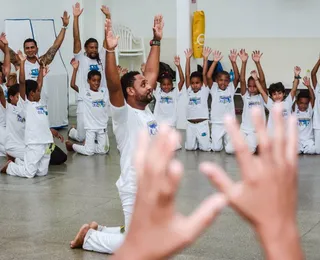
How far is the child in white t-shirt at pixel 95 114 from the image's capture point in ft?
34.4

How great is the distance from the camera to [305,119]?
34.3ft

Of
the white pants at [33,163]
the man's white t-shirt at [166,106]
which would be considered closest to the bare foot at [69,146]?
the man's white t-shirt at [166,106]

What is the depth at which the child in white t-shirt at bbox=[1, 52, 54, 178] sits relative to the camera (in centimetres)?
863

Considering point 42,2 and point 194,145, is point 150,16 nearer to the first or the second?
point 42,2

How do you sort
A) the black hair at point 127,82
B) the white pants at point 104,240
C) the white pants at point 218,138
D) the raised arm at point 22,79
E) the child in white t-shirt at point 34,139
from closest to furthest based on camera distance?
the black hair at point 127,82 → the white pants at point 104,240 → the raised arm at point 22,79 → the child in white t-shirt at point 34,139 → the white pants at point 218,138

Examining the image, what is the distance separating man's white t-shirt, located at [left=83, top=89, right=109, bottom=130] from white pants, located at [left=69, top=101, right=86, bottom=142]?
41cm

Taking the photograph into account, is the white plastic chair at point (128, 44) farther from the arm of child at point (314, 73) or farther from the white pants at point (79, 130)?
the arm of child at point (314, 73)

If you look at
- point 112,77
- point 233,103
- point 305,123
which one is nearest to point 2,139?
point 233,103

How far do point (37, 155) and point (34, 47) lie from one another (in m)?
2.63

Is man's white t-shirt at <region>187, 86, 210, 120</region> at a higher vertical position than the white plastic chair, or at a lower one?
lower

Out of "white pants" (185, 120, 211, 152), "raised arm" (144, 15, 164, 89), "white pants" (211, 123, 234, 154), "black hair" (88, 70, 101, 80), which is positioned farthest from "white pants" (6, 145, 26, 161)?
"raised arm" (144, 15, 164, 89)

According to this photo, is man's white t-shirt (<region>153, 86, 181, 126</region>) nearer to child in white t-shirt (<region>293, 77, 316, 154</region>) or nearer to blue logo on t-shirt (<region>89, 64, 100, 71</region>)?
blue logo on t-shirt (<region>89, 64, 100, 71</region>)

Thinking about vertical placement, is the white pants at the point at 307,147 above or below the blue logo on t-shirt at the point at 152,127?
below

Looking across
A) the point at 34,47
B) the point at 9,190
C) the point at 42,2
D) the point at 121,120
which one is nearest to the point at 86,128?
the point at 34,47
